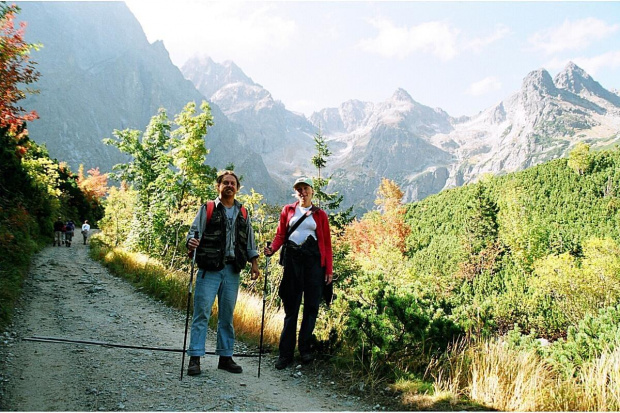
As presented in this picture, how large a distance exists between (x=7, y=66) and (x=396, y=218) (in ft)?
169

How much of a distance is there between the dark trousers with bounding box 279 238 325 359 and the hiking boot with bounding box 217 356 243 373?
1.92 ft

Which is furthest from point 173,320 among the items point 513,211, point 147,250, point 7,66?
point 513,211

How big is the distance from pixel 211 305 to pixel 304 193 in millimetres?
1702

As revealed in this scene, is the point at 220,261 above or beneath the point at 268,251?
beneath

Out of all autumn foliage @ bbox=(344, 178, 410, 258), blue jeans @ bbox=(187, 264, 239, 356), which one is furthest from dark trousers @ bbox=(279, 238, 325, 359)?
autumn foliage @ bbox=(344, 178, 410, 258)

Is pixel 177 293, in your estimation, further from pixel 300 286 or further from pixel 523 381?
pixel 523 381

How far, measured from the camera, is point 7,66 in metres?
6.35

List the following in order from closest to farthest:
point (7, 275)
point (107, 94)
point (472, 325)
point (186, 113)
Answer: point (472, 325), point (7, 275), point (186, 113), point (107, 94)

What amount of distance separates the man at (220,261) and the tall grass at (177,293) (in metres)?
1.44

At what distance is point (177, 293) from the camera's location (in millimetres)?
8562

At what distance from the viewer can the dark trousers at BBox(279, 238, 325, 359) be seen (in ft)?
15.8

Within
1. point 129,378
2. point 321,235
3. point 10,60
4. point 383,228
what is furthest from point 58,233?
point 383,228

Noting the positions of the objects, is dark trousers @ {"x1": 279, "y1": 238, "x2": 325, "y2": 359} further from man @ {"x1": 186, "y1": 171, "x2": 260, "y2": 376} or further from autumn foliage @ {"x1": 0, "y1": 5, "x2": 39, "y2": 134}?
autumn foliage @ {"x1": 0, "y1": 5, "x2": 39, "y2": 134}

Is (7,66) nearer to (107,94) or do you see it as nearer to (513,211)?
(513,211)
